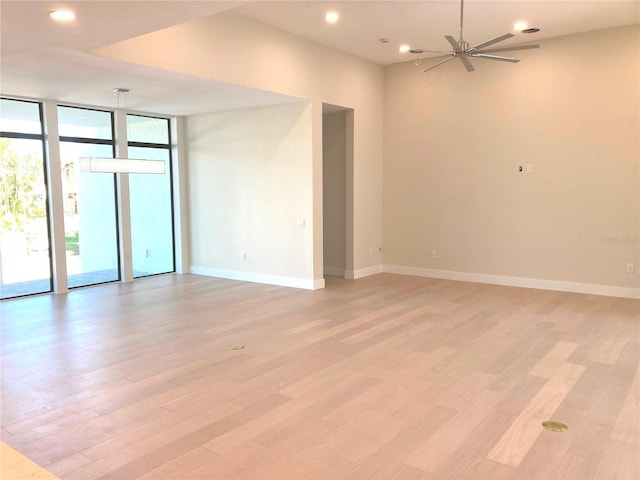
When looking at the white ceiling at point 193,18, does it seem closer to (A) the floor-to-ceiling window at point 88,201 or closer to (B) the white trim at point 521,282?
(A) the floor-to-ceiling window at point 88,201

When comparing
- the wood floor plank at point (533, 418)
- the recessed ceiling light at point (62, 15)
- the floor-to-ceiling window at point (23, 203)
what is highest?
the recessed ceiling light at point (62, 15)

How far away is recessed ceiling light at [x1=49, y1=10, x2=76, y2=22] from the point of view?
3629 mm

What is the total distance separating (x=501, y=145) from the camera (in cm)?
768

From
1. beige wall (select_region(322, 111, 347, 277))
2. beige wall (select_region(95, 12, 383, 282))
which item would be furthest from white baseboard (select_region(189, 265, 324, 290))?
beige wall (select_region(322, 111, 347, 277))

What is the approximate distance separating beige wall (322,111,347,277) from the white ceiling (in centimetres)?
124

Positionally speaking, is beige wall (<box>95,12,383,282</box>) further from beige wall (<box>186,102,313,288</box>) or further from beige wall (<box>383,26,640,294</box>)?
beige wall (<box>383,26,640,294</box>)

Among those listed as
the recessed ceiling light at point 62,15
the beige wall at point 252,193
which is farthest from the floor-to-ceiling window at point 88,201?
the recessed ceiling light at point 62,15

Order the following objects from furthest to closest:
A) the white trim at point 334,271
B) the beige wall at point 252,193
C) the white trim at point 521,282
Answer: the white trim at point 334,271 → the beige wall at point 252,193 → the white trim at point 521,282

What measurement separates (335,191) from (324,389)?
17.4 ft

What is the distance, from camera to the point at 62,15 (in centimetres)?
369

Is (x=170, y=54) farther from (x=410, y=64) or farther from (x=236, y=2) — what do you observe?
(x=410, y=64)

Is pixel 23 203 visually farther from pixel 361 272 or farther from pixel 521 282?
pixel 521 282

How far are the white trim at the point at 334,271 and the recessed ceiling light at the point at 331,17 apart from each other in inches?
157

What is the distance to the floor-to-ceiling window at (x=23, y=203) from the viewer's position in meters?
6.87
